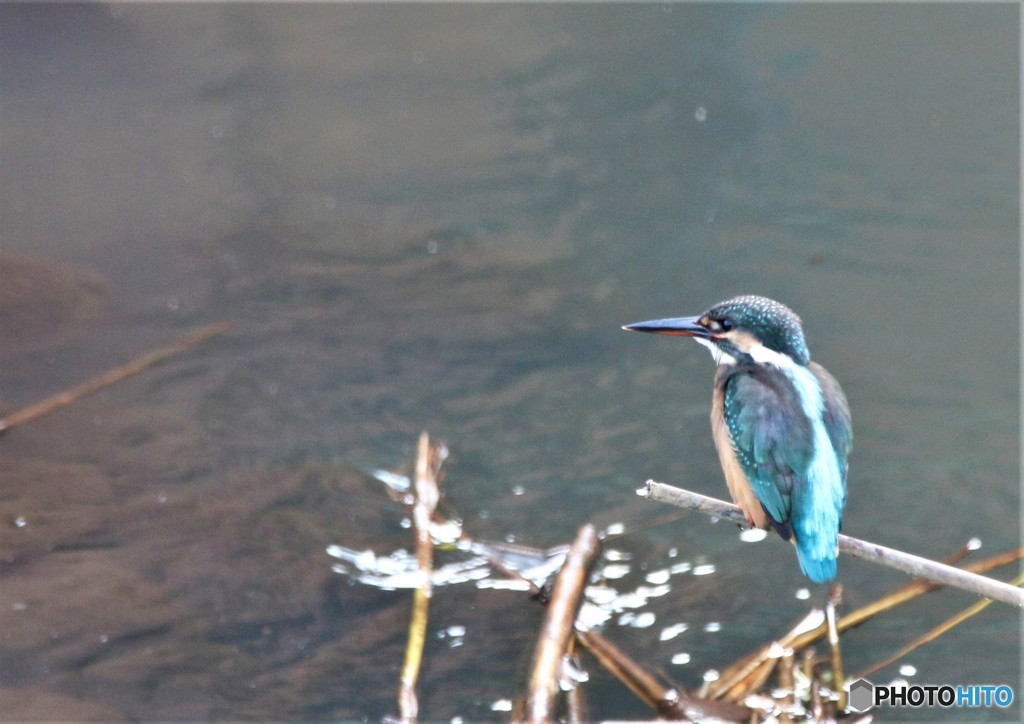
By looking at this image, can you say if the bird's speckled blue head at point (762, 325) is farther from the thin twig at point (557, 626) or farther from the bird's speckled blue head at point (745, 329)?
the thin twig at point (557, 626)

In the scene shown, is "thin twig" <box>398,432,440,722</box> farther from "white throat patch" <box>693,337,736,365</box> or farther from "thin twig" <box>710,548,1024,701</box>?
"white throat patch" <box>693,337,736,365</box>

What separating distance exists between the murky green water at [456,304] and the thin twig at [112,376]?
6 cm

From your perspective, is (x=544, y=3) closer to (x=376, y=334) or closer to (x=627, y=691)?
(x=376, y=334)

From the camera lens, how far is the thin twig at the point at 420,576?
282cm

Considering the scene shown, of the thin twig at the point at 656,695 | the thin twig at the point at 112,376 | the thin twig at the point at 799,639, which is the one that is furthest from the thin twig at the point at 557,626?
the thin twig at the point at 112,376

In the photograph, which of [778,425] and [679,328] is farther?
[679,328]

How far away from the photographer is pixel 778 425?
264 centimetres

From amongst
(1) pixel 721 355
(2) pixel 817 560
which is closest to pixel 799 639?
(2) pixel 817 560

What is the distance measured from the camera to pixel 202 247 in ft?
18.3

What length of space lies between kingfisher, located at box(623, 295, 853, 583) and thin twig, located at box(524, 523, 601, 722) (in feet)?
1.74

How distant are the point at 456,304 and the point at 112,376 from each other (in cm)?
168

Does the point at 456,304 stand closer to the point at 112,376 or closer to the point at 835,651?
the point at 112,376

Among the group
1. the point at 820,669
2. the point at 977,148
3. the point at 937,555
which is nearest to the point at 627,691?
the point at 820,669

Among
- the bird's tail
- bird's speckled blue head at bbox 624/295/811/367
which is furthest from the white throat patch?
the bird's tail
